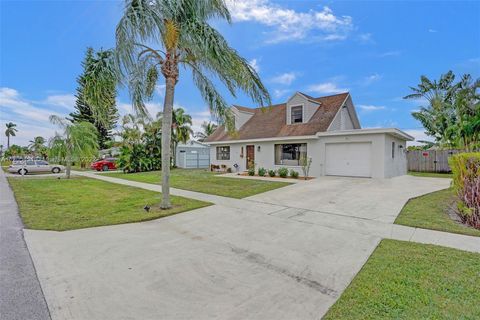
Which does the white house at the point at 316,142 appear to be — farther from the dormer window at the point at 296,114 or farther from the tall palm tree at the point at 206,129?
the tall palm tree at the point at 206,129

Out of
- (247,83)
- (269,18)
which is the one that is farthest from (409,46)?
(247,83)

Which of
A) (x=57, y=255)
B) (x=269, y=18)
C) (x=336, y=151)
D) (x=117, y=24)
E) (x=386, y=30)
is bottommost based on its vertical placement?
(x=57, y=255)

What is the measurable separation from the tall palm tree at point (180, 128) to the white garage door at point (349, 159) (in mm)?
15812

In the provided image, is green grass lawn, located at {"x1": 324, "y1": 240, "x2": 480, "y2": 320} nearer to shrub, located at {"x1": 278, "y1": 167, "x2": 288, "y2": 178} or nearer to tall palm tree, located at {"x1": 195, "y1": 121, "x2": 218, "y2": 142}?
shrub, located at {"x1": 278, "y1": 167, "x2": 288, "y2": 178}

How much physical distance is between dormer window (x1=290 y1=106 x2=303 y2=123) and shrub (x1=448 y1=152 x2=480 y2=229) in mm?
11452

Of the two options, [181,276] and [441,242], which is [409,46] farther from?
[181,276]

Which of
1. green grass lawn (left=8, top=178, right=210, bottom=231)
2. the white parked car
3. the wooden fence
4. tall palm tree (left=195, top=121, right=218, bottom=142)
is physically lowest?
green grass lawn (left=8, top=178, right=210, bottom=231)

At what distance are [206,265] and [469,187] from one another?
693cm

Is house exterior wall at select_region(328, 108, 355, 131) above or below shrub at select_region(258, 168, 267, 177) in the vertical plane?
above

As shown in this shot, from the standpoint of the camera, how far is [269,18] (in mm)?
11586

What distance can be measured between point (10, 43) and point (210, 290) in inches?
520

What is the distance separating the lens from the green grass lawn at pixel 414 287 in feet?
8.61

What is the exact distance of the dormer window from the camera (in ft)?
58.7

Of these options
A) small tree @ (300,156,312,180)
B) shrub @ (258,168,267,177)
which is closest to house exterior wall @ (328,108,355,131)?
small tree @ (300,156,312,180)
